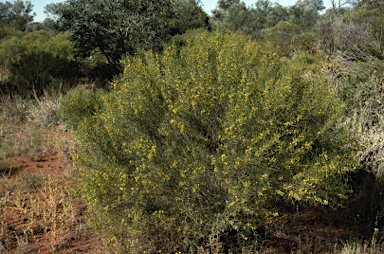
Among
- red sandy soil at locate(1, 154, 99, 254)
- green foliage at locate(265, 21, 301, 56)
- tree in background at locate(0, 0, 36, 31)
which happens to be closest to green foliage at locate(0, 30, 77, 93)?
red sandy soil at locate(1, 154, 99, 254)

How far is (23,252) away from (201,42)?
3774mm

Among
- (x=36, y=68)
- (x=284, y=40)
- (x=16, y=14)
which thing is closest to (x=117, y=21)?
(x=36, y=68)

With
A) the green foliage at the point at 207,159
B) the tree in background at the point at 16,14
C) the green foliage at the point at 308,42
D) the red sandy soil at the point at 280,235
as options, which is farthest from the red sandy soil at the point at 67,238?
the tree in background at the point at 16,14

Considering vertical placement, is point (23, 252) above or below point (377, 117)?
below

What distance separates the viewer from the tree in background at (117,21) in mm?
8531

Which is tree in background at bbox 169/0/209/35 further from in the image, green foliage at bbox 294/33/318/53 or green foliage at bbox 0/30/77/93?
green foliage at bbox 0/30/77/93

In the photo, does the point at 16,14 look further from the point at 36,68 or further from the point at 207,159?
the point at 207,159

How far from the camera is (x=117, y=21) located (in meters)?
8.52

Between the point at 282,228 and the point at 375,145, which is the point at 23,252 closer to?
the point at 282,228

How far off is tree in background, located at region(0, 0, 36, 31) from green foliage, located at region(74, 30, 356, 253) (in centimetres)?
3565

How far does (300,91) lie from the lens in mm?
3553

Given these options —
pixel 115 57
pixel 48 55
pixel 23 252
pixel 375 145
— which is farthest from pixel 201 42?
pixel 48 55

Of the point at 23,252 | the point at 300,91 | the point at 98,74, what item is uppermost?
the point at 98,74

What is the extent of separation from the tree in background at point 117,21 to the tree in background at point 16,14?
95.5 ft
